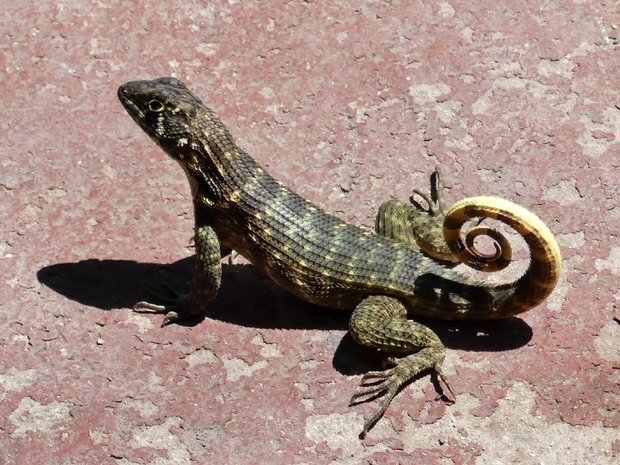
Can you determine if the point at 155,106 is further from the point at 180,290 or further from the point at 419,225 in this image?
the point at 419,225

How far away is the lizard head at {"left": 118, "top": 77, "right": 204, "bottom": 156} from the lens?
592 centimetres

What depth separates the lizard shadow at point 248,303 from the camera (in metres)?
5.61

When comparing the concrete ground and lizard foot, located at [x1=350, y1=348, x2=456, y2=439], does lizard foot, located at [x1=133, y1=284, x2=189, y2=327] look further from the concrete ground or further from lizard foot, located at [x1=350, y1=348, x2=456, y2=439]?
lizard foot, located at [x1=350, y1=348, x2=456, y2=439]

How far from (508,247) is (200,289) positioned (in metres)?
1.77

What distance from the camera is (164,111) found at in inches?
233

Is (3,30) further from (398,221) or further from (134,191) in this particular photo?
(398,221)

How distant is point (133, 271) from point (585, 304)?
104 inches

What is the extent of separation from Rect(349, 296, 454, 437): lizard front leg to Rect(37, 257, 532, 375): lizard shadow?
0.54ft

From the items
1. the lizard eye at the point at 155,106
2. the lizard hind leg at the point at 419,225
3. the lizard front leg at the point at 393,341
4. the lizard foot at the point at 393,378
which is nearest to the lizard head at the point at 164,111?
the lizard eye at the point at 155,106

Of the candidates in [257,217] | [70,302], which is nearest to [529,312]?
[257,217]

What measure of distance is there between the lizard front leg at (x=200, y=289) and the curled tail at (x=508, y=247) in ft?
4.45

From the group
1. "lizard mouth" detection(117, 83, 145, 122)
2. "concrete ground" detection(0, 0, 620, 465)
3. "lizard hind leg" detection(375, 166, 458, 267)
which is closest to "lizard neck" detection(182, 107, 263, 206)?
"lizard mouth" detection(117, 83, 145, 122)

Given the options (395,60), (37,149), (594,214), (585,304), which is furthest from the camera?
Answer: (395,60)

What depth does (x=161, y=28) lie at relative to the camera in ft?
24.5
